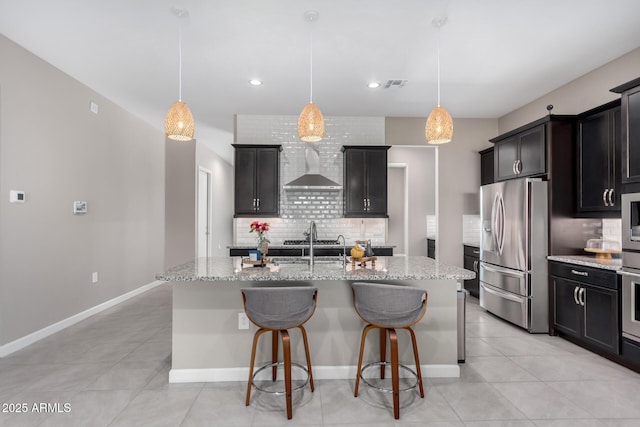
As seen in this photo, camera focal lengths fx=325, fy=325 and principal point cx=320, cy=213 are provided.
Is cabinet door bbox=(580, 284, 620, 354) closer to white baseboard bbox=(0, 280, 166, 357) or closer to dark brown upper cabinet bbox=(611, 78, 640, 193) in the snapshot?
dark brown upper cabinet bbox=(611, 78, 640, 193)

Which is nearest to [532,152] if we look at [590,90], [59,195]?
[590,90]

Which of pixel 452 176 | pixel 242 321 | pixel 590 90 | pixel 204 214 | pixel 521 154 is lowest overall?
pixel 242 321

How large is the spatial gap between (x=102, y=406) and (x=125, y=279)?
126 inches

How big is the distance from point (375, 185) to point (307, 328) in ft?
9.76

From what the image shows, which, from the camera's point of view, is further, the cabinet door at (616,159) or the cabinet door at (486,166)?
the cabinet door at (486,166)

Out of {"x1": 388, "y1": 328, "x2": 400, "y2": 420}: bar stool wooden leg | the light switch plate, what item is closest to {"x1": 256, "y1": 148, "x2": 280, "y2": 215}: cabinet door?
the light switch plate

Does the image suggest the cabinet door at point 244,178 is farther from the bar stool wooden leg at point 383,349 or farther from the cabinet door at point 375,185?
the bar stool wooden leg at point 383,349

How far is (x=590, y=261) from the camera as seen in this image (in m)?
3.24

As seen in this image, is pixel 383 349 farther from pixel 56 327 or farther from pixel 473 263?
pixel 56 327

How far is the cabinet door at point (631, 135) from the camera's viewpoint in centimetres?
274

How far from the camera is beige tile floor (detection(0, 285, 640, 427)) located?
211cm

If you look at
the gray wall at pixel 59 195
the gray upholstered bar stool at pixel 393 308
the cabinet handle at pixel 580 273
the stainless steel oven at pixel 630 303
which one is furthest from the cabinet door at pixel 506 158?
the gray wall at pixel 59 195

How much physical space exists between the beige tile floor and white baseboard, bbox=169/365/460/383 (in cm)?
→ 6

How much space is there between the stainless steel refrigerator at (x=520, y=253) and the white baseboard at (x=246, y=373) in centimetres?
171
